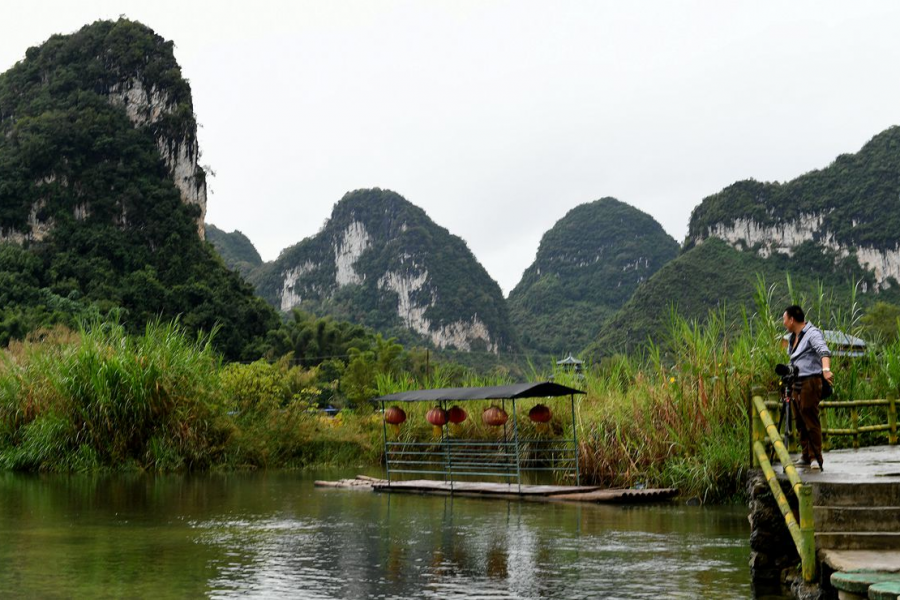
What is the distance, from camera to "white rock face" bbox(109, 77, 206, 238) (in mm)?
68812

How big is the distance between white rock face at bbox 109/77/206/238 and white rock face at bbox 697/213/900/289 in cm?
5080

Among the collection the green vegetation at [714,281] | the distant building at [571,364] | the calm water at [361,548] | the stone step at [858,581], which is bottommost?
the calm water at [361,548]

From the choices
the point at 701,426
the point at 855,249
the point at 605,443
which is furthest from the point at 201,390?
the point at 855,249

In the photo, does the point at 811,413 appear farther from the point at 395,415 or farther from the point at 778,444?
the point at 395,415

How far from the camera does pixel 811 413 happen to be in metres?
7.49

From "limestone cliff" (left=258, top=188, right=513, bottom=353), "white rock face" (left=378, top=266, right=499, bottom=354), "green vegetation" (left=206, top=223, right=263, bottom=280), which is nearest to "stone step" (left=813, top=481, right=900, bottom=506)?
"limestone cliff" (left=258, top=188, right=513, bottom=353)

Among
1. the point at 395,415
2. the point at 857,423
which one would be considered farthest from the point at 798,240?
the point at 857,423

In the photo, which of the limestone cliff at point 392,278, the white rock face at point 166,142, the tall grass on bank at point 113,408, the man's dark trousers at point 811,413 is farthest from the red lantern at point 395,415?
the limestone cliff at point 392,278

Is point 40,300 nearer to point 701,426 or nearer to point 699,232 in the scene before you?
point 701,426

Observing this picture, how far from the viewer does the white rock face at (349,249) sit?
123188 millimetres

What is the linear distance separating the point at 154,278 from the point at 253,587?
174 ft

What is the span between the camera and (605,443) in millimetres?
14414

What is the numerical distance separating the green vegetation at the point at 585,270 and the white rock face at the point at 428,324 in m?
8.72

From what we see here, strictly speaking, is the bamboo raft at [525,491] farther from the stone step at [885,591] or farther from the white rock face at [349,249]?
the white rock face at [349,249]
